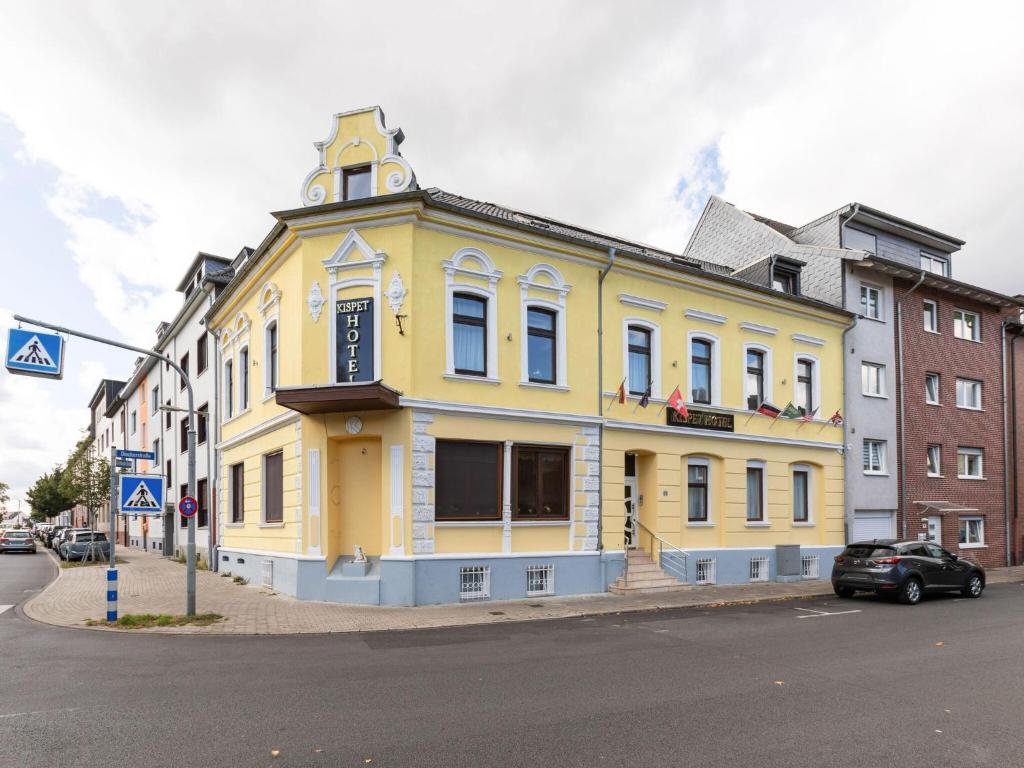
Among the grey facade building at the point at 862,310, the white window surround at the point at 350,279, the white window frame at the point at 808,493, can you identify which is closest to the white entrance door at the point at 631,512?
the white window frame at the point at 808,493

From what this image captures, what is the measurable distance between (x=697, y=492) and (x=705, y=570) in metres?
2.19

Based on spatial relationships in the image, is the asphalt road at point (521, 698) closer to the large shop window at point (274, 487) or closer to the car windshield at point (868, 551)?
the car windshield at point (868, 551)

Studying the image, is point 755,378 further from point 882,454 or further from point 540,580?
point 540,580

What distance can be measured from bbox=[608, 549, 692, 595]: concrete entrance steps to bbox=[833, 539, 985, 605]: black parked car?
13.4 ft

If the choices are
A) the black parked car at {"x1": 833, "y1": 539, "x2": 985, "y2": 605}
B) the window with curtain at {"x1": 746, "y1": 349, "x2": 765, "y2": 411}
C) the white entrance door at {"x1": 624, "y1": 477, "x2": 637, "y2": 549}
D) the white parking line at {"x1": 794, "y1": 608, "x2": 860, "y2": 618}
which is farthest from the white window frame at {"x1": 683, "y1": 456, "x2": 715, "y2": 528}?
the white parking line at {"x1": 794, "y1": 608, "x2": 860, "y2": 618}

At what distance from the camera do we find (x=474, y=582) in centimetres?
1572

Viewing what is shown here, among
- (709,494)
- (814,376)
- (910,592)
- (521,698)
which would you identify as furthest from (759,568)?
(521,698)

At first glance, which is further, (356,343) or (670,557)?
(670,557)

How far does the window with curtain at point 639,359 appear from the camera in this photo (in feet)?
63.1

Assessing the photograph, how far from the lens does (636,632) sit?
1237cm

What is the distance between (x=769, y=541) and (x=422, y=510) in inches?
467

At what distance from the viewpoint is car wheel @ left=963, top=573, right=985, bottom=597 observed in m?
18.6

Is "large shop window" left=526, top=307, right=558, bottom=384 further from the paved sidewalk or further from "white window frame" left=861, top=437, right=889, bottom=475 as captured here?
"white window frame" left=861, top=437, right=889, bottom=475

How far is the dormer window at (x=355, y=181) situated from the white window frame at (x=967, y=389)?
23.9 metres
